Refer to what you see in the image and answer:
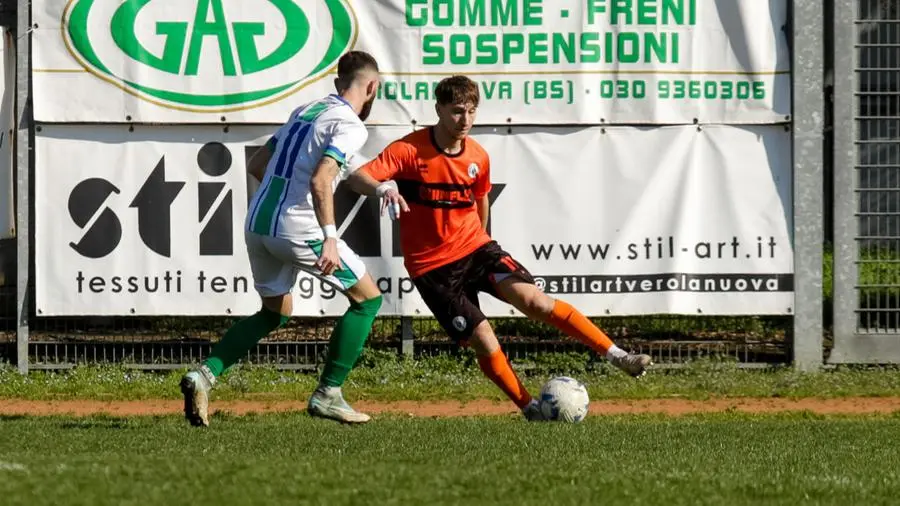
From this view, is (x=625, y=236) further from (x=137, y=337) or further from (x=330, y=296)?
(x=137, y=337)

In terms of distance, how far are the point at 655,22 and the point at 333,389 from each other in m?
4.67

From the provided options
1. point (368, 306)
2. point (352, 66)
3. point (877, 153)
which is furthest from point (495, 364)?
point (877, 153)

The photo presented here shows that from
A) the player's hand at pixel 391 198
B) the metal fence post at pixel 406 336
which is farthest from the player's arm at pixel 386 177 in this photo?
the metal fence post at pixel 406 336

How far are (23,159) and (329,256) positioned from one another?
465 centimetres

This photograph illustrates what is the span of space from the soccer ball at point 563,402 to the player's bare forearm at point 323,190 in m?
1.94

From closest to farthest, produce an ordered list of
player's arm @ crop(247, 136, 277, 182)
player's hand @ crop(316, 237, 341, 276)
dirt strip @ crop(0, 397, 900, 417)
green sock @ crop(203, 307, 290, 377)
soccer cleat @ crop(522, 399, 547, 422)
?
player's hand @ crop(316, 237, 341, 276), green sock @ crop(203, 307, 290, 377), player's arm @ crop(247, 136, 277, 182), soccer cleat @ crop(522, 399, 547, 422), dirt strip @ crop(0, 397, 900, 417)

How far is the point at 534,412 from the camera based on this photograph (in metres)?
9.12

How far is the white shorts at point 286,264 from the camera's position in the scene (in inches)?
322

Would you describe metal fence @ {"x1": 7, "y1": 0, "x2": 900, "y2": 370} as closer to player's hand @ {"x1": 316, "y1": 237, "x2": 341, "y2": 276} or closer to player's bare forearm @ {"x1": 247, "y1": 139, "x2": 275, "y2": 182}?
player's bare forearm @ {"x1": 247, "y1": 139, "x2": 275, "y2": 182}

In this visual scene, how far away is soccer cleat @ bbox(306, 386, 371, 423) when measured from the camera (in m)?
8.42

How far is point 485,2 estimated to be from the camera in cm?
1161

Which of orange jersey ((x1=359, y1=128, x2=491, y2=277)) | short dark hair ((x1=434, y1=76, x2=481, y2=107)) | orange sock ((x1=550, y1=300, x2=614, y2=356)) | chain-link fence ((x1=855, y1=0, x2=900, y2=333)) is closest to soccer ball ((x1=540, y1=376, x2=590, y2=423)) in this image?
orange sock ((x1=550, y1=300, x2=614, y2=356))

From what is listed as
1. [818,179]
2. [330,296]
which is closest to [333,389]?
[330,296]

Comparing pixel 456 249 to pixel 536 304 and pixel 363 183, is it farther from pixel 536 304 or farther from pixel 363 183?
pixel 363 183
